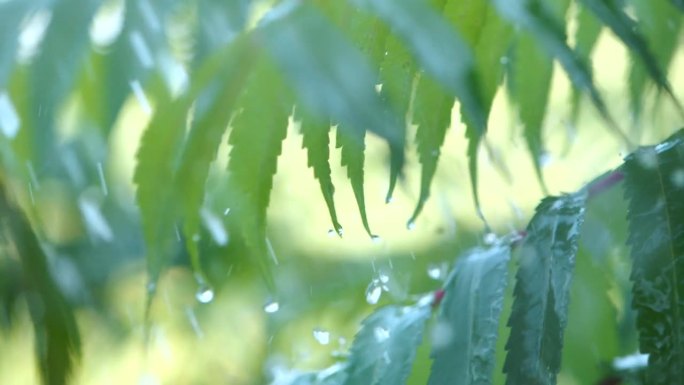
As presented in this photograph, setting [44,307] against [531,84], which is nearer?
[44,307]

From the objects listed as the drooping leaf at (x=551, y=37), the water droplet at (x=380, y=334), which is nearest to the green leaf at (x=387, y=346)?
the water droplet at (x=380, y=334)

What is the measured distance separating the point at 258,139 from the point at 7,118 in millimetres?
150

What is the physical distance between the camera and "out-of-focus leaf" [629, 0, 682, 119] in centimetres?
55

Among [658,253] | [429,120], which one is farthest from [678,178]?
[429,120]

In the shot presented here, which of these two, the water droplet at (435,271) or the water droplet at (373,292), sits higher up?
the water droplet at (373,292)

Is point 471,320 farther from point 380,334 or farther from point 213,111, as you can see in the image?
point 213,111

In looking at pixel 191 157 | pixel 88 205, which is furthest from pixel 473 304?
pixel 88 205

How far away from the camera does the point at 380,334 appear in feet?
2.27

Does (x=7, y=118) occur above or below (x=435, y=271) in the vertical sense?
above

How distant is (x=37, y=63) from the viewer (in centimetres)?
40

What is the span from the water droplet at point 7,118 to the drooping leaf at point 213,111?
0.58 ft

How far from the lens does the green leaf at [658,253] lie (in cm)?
49

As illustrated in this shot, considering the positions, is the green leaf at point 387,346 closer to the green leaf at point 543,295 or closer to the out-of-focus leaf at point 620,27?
the green leaf at point 543,295

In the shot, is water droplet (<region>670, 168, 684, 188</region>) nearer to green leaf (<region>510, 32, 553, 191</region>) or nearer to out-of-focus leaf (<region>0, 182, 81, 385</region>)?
green leaf (<region>510, 32, 553, 191</region>)
